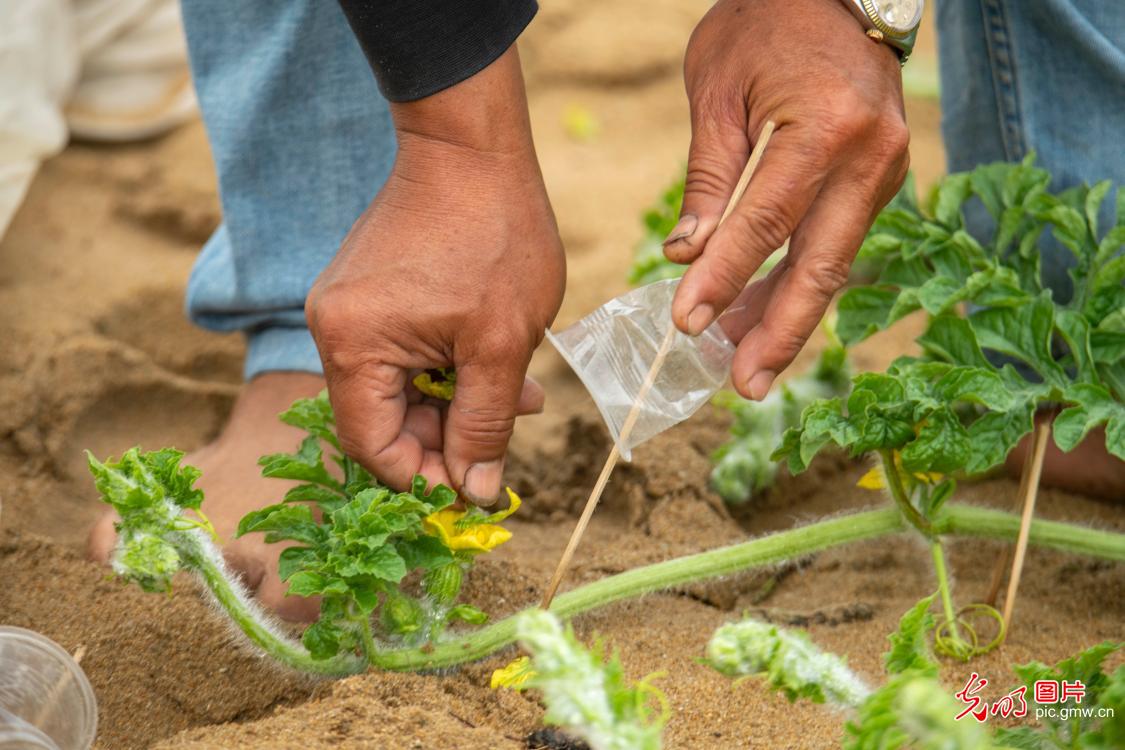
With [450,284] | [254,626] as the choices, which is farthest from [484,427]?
[254,626]

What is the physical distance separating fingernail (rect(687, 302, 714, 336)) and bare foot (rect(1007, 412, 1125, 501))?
1072 millimetres

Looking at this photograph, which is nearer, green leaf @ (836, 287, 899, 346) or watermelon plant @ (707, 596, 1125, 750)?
watermelon plant @ (707, 596, 1125, 750)

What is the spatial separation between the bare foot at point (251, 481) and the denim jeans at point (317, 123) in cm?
7

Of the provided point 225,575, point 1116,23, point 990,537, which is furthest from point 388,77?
point 1116,23

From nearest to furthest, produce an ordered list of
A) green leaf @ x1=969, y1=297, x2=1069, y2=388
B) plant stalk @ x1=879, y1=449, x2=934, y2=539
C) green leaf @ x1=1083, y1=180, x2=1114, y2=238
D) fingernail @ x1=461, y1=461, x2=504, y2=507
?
1. fingernail @ x1=461, y1=461, x2=504, y2=507
2. plant stalk @ x1=879, y1=449, x2=934, y2=539
3. green leaf @ x1=969, y1=297, x2=1069, y2=388
4. green leaf @ x1=1083, y1=180, x2=1114, y2=238

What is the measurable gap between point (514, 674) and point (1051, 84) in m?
1.66

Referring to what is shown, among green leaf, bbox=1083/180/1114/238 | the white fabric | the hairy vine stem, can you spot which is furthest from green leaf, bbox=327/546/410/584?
the white fabric

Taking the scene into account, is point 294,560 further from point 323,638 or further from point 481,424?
point 481,424

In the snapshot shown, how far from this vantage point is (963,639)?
2133 mm

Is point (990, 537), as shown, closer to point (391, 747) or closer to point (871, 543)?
point (871, 543)

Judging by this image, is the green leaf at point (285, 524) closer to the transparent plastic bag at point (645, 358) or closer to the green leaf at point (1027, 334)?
the transparent plastic bag at point (645, 358)

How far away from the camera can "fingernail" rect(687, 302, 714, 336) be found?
1777mm

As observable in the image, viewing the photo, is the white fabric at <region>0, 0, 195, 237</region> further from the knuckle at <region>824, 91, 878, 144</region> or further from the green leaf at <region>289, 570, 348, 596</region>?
the knuckle at <region>824, 91, 878, 144</region>

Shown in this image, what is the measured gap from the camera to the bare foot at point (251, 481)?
2166 millimetres
